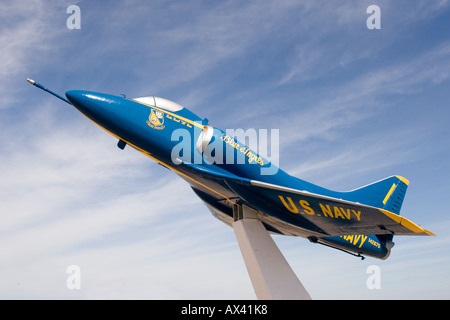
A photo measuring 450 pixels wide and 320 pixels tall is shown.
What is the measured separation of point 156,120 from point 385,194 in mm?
12769

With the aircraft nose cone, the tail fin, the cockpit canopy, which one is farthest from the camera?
the tail fin

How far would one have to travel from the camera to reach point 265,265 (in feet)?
47.1

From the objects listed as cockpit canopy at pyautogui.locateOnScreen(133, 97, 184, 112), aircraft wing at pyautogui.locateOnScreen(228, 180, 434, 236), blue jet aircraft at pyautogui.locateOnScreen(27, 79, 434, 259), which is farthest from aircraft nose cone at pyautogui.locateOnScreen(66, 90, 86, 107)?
aircraft wing at pyautogui.locateOnScreen(228, 180, 434, 236)

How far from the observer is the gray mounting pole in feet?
46.0

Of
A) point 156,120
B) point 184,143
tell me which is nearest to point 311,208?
point 184,143

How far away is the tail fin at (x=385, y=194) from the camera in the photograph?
2008 centimetres

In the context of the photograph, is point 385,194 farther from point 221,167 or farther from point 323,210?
point 221,167

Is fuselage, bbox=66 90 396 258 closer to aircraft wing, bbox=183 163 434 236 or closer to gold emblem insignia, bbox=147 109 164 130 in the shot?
gold emblem insignia, bbox=147 109 164 130

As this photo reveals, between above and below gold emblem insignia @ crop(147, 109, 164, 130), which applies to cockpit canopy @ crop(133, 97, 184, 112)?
above

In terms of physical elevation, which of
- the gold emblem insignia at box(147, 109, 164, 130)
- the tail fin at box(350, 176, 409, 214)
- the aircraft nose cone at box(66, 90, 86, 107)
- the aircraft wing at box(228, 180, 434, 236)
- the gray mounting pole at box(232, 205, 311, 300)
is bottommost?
the gray mounting pole at box(232, 205, 311, 300)

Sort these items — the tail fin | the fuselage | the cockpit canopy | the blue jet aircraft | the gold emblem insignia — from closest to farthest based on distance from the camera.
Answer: the fuselage, the blue jet aircraft, the gold emblem insignia, the cockpit canopy, the tail fin

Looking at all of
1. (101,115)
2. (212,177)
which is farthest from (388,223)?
(101,115)

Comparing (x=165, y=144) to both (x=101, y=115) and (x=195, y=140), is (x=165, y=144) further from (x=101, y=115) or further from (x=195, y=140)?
(x=101, y=115)

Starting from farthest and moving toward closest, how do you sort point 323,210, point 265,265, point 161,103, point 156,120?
point 323,210 → point 161,103 → point 265,265 → point 156,120
